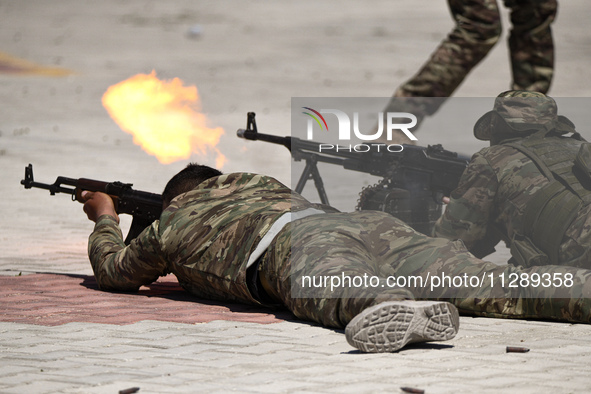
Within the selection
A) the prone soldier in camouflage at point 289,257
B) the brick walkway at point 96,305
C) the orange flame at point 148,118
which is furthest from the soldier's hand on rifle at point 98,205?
the orange flame at point 148,118

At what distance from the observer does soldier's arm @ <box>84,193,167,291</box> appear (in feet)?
17.7

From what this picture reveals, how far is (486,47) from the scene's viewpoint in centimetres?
889

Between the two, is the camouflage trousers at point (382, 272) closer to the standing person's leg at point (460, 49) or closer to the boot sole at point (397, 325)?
the boot sole at point (397, 325)

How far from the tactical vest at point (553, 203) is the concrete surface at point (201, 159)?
19.4 inches

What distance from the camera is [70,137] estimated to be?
13.9 meters

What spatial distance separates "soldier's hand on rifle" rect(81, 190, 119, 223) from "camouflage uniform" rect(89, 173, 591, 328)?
2.11ft

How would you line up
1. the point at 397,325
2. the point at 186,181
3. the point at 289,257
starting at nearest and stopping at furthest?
the point at 397,325 → the point at 289,257 → the point at 186,181

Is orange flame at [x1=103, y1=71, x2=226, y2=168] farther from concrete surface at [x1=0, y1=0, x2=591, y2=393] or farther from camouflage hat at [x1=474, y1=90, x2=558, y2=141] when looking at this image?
camouflage hat at [x1=474, y1=90, x2=558, y2=141]

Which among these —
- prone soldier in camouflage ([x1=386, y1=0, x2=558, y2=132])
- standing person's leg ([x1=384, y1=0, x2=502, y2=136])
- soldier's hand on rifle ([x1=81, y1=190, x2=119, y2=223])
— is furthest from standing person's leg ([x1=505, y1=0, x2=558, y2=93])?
soldier's hand on rifle ([x1=81, y1=190, x2=119, y2=223])

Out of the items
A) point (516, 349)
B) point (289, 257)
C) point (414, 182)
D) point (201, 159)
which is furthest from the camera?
point (201, 159)

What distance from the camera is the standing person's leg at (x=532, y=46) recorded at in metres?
8.85

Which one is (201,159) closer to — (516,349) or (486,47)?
(486,47)

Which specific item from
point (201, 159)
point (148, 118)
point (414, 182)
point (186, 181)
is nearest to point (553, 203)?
point (414, 182)

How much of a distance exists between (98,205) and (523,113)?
8.99 feet
